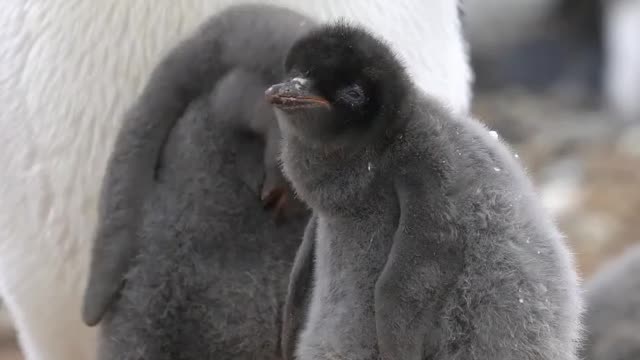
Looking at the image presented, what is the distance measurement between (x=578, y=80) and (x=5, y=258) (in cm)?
611

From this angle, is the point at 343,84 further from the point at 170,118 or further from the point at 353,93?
the point at 170,118

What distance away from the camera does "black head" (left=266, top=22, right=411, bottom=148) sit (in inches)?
44.5

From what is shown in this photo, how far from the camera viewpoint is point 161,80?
143 centimetres

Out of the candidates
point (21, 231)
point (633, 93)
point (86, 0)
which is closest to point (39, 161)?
point (21, 231)

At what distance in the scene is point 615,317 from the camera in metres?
2.03

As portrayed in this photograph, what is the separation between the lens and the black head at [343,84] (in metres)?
1.13

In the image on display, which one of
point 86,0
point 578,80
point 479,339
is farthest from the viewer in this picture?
point 578,80

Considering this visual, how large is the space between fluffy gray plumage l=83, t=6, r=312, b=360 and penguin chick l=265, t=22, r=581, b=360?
18cm

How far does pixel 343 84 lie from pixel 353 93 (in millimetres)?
12

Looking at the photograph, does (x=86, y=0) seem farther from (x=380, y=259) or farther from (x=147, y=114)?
(x=380, y=259)

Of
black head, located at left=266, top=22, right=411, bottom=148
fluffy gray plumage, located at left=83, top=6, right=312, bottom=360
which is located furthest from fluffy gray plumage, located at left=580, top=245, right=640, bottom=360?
black head, located at left=266, top=22, right=411, bottom=148

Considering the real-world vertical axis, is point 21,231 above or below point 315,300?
below

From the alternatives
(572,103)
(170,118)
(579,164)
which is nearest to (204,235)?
(170,118)

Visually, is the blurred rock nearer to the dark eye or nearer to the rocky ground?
the rocky ground
